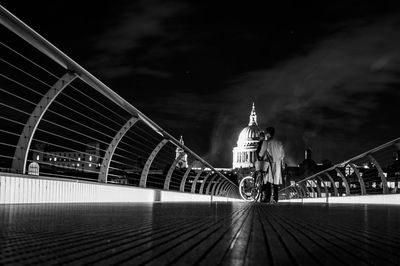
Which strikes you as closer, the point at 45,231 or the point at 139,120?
the point at 45,231

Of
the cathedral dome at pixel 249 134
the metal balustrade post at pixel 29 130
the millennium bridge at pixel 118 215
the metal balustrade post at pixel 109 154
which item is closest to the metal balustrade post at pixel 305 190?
the millennium bridge at pixel 118 215

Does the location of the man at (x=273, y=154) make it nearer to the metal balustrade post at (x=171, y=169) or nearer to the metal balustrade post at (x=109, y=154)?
the metal balustrade post at (x=171, y=169)

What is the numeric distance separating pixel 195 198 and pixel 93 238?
1046 centimetres

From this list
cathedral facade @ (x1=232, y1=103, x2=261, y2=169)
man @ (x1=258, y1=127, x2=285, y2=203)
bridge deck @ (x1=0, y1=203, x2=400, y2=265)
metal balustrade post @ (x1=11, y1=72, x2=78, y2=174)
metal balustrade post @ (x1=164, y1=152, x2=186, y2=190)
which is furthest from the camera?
cathedral facade @ (x1=232, y1=103, x2=261, y2=169)

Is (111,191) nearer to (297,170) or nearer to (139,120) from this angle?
(139,120)

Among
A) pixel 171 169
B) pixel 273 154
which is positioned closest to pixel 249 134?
pixel 273 154

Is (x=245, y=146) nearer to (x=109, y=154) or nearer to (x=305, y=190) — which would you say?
(x=305, y=190)

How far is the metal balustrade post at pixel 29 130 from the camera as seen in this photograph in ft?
14.4

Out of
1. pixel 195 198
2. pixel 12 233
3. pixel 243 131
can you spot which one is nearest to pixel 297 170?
pixel 243 131

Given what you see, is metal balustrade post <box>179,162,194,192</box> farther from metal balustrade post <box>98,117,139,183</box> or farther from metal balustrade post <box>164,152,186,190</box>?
metal balustrade post <box>98,117,139,183</box>

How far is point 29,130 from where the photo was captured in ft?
14.5

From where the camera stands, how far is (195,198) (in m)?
12.2

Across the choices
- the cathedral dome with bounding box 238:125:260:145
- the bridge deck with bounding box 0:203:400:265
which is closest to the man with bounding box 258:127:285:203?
the bridge deck with bounding box 0:203:400:265

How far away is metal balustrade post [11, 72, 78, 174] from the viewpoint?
4.39m
